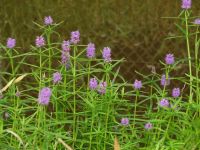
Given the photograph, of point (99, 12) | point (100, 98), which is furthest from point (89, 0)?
point (100, 98)

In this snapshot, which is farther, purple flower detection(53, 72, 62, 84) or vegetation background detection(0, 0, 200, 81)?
vegetation background detection(0, 0, 200, 81)

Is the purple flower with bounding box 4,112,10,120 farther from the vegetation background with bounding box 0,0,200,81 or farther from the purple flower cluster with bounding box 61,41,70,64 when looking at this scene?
the vegetation background with bounding box 0,0,200,81

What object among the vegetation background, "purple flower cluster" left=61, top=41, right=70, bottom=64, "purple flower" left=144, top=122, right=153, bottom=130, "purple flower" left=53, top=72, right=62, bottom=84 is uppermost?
the vegetation background

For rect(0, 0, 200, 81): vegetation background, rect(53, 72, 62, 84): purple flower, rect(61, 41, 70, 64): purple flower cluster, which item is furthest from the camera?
rect(0, 0, 200, 81): vegetation background

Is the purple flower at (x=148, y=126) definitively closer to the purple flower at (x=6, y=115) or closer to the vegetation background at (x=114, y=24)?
the purple flower at (x=6, y=115)

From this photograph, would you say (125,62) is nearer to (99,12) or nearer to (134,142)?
(99,12)

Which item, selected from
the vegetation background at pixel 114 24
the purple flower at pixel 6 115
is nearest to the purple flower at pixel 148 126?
the purple flower at pixel 6 115

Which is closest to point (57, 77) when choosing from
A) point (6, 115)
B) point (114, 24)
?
point (6, 115)

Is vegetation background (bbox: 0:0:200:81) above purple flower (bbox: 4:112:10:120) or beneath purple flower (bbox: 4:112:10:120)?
above

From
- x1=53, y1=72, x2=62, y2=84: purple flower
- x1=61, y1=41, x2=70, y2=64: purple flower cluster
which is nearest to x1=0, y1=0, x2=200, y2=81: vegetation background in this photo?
x1=61, y1=41, x2=70, y2=64: purple flower cluster
